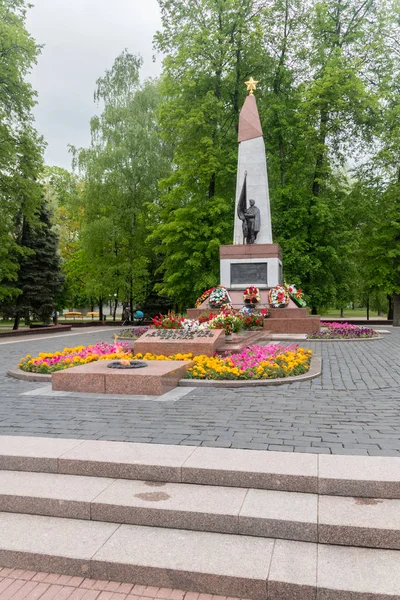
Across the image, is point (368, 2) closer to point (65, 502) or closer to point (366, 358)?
point (366, 358)

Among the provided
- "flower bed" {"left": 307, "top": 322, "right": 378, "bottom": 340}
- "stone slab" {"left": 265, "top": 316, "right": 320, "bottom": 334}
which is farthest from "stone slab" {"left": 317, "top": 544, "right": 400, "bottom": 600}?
"stone slab" {"left": 265, "top": 316, "right": 320, "bottom": 334}

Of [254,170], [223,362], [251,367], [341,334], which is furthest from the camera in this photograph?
[254,170]

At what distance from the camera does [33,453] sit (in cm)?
454

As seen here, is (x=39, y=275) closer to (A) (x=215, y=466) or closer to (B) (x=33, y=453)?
(B) (x=33, y=453)

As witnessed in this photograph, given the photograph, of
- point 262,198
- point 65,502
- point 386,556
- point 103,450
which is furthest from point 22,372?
point 262,198

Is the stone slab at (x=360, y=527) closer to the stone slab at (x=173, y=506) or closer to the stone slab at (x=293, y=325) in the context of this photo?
the stone slab at (x=173, y=506)

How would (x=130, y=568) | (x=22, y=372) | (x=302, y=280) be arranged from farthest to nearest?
(x=302, y=280), (x=22, y=372), (x=130, y=568)

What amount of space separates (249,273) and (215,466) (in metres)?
16.5

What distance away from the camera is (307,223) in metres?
26.1

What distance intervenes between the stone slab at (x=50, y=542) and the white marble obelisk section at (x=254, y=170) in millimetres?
18236

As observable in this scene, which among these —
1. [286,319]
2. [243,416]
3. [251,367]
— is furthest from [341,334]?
[243,416]

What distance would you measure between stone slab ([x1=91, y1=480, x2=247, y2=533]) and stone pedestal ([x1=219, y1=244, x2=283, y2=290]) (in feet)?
53.8

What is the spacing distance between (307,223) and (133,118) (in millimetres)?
14002

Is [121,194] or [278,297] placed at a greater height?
[121,194]
